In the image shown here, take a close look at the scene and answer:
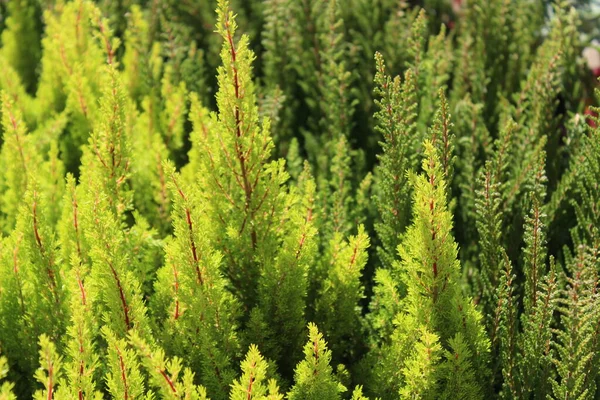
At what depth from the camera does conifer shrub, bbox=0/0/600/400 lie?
1.36 m

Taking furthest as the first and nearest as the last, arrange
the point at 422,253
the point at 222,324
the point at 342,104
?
1. the point at 342,104
2. the point at 222,324
3. the point at 422,253

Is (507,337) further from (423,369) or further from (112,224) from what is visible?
(112,224)

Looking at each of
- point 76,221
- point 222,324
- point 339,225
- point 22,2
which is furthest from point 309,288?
point 22,2

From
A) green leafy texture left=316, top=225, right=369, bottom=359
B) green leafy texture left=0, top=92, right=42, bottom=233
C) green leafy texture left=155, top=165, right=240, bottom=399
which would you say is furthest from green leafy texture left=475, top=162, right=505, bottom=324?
green leafy texture left=0, top=92, right=42, bottom=233

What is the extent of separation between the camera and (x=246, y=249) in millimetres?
1581

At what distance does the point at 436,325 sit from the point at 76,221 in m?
0.77

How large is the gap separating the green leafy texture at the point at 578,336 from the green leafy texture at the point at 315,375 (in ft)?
1.34

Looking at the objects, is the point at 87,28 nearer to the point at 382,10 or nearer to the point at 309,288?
the point at 382,10

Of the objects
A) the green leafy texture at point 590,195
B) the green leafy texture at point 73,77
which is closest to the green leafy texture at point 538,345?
the green leafy texture at point 590,195

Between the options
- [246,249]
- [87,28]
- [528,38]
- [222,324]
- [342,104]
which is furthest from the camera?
[528,38]

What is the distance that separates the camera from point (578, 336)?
1.33m

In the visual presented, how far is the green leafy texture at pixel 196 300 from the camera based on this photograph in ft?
4.47

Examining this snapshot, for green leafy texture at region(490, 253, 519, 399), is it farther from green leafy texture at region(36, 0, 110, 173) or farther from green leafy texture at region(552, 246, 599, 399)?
green leafy texture at region(36, 0, 110, 173)

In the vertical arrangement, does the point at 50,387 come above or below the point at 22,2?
below
